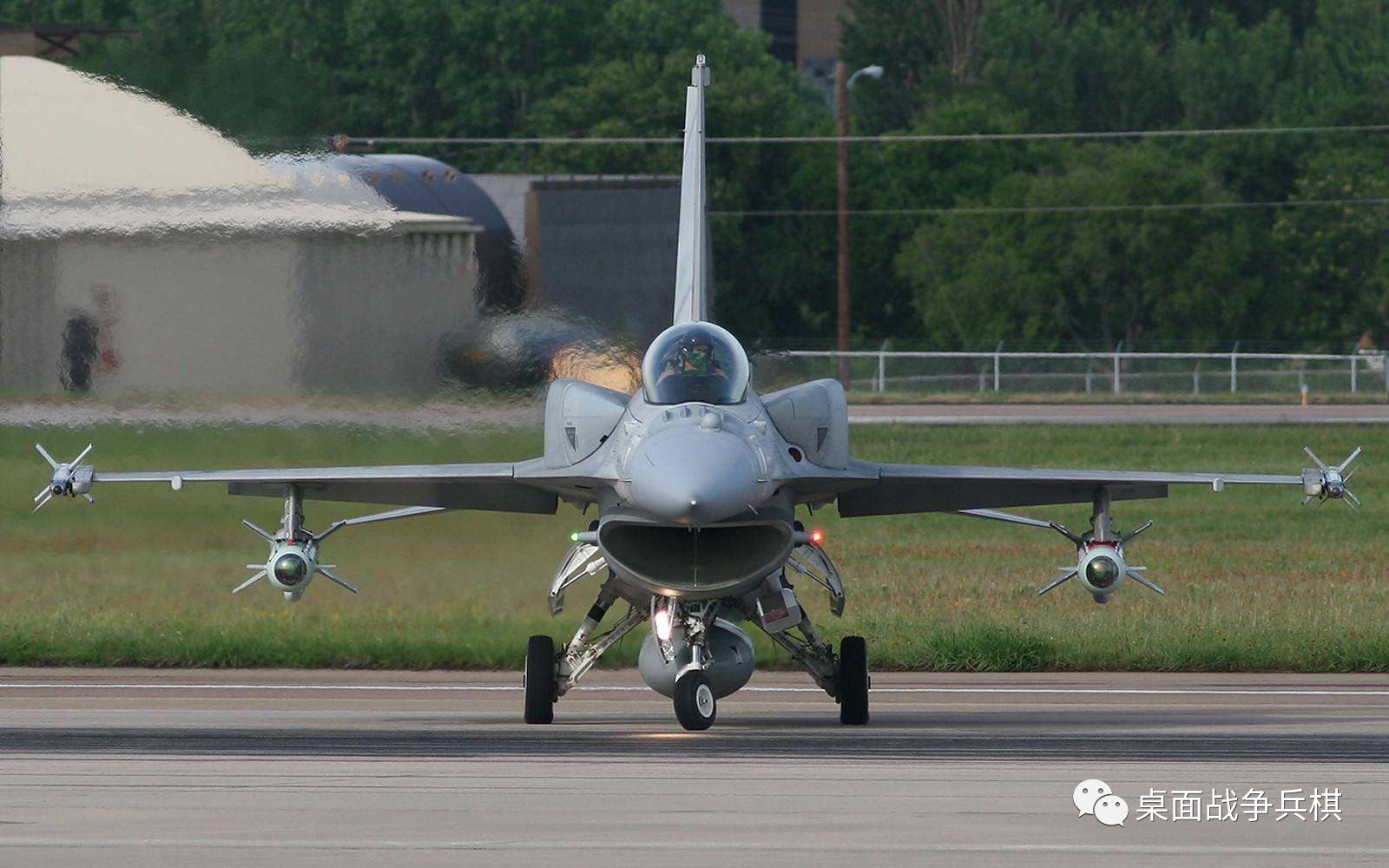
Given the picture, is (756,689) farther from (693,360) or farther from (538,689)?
(693,360)

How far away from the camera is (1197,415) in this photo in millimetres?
54906

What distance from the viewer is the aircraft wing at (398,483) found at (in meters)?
16.5

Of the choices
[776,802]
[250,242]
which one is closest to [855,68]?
[250,242]

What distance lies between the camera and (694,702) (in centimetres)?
1517

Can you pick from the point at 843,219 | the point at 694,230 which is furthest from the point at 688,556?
the point at 843,219

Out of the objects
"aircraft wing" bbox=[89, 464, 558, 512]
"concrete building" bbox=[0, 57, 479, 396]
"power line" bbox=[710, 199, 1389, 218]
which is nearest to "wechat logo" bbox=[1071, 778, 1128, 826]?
"aircraft wing" bbox=[89, 464, 558, 512]

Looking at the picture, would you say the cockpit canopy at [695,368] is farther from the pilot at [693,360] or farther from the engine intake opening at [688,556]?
the engine intake opening at [688,556]

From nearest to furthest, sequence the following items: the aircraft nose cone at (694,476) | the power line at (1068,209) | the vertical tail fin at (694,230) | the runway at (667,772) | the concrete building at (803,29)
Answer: the runway at (667,772), the aircraft nose cone at (694,476), the vertical tail fin at (694,230), the power line at (1068,209), the concrete building at (803,29)

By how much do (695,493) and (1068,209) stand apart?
5866 cm

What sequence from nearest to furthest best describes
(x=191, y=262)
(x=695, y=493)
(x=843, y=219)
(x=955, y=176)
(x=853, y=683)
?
(x=695, y=493) → (x=853, y=683) → (x=191, y=262) → (x=843, y=219) → (x=955, y=176)

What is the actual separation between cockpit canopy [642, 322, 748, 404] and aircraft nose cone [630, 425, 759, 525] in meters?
0.56

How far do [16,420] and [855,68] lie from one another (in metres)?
86.9

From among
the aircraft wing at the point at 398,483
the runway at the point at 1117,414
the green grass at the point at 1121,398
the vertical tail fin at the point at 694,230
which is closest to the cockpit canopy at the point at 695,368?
the aircraft wing at the point at 398,483

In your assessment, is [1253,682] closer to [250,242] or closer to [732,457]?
[732,457]
